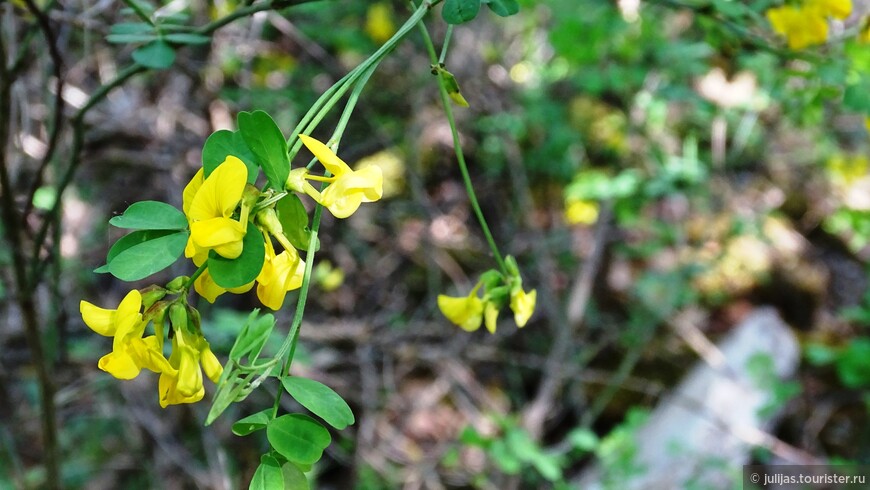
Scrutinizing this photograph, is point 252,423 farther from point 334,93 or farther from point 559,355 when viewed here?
point 559,355

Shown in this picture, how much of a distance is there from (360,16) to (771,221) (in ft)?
7.45

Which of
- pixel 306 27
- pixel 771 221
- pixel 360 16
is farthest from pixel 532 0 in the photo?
pixel 771 221

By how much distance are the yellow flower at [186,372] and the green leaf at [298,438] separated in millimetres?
65

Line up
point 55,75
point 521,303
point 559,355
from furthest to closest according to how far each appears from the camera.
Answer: point 559,355
point 55,75
point 521,303

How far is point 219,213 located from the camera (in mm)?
473

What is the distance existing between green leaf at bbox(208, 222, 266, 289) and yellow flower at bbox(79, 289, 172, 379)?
3.4 inches

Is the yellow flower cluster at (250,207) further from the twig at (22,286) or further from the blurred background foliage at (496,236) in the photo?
the blurred background foliage at (496,236)

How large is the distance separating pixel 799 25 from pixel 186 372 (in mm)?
933

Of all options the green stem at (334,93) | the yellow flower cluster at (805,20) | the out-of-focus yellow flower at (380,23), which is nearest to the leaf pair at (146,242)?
the green stem at (334,93)

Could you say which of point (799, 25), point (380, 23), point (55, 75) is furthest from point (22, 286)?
point (380, 23)

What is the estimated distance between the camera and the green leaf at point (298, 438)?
0.50 metres

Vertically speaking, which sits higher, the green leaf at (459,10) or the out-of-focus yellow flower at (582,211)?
the green leaf at (459,10)

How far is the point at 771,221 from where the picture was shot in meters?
3.29

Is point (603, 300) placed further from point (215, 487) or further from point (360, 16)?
point (215, 487)
